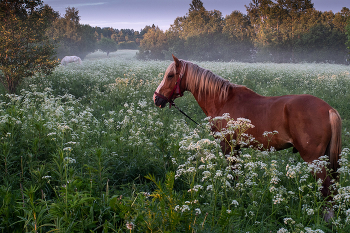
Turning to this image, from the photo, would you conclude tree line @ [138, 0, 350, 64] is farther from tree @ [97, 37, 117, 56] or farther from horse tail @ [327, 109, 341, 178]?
horse tail @ [327, 109, 341, 178]

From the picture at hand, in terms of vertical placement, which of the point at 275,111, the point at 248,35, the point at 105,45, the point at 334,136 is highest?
the point at 248,35

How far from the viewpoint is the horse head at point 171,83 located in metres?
4.06

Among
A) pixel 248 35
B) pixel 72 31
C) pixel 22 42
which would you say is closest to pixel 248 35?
pixel 248 35

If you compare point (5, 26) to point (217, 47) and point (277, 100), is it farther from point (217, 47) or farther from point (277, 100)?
point (217, 47)

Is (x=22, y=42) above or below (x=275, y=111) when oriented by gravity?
above

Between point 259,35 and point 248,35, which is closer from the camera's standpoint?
point 259,35

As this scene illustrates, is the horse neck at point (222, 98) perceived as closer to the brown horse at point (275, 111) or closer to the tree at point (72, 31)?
the brown horse at point (275, 111)

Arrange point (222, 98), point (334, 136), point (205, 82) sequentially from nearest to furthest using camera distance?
point (334, 136) < point (222, 98) < point (205, 82)

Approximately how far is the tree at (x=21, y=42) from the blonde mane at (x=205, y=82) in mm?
8059

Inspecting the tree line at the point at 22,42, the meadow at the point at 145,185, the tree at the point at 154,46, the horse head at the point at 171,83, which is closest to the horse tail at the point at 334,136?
the meadow at the point at 145,185

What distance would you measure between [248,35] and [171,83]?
183ft

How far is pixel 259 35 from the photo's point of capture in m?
50.5

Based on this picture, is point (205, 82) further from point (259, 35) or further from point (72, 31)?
point (72, 31)

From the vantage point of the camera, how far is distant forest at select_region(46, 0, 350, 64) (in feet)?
146
